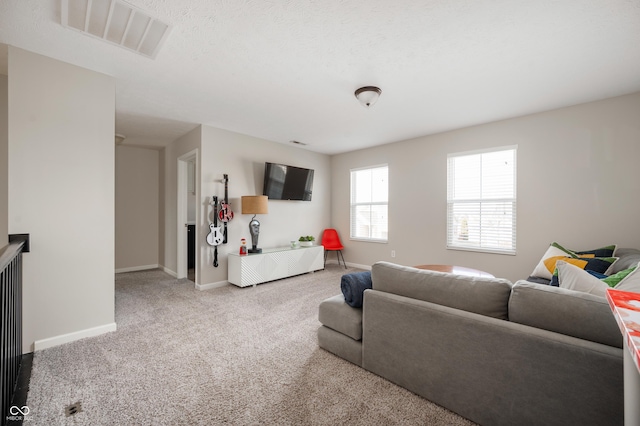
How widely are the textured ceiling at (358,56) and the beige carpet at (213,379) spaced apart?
252 cm

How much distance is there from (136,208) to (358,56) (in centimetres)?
529

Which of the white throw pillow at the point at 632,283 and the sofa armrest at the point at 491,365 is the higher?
the white throw pillow at the point at 632,283

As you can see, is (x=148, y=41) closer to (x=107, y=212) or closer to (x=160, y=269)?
(x=107, y=212)

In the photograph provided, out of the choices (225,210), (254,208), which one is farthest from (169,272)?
(254,208)

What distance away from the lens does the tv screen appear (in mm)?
4844

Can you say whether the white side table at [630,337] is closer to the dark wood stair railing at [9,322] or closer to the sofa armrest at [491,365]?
the sofa armrest at [491,365]

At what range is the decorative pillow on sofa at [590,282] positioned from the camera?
4.46 ft

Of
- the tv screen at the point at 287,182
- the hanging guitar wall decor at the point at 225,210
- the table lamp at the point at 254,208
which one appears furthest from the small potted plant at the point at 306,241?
the hanging guitar wall decor at the point at 225,210

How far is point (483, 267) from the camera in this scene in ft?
13.5

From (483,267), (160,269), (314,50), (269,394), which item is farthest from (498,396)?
(160,269)

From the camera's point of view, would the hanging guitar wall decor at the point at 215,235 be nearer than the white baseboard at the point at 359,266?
Yes

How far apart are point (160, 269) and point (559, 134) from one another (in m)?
7.03

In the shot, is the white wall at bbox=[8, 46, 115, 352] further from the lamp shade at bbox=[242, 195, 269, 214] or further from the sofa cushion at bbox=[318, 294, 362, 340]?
the sofa cushion at bbox=[318, 294, 362, 340]

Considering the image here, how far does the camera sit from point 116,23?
6.40ft
